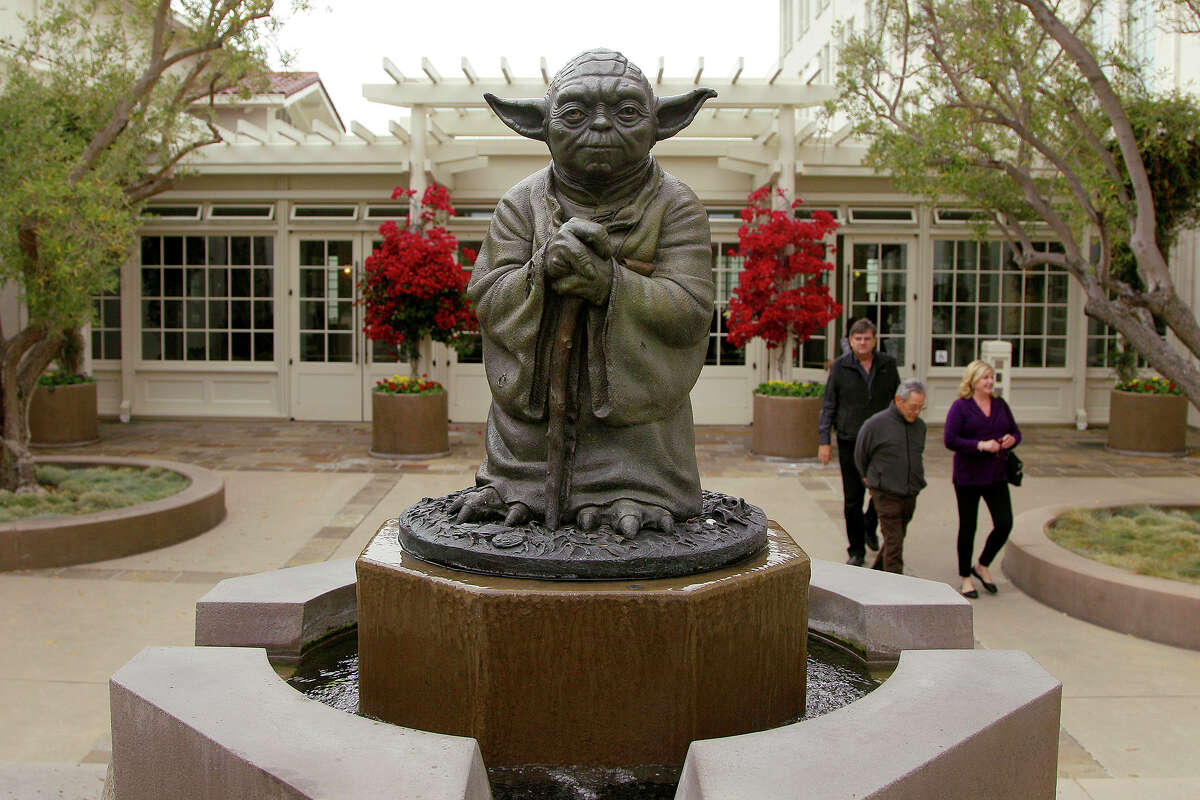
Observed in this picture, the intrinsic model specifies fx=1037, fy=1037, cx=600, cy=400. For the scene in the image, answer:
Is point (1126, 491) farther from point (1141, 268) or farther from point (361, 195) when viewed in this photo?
point (361, 195)

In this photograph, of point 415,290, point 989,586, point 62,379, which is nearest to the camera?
point 989,586

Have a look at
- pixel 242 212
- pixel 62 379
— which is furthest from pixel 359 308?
pixel 62 379

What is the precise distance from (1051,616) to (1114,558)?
0.65 meters

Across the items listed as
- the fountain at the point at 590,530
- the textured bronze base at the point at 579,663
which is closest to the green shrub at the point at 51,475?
the fountain at the point at 590,530

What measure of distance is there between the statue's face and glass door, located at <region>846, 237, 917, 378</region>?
10471mm

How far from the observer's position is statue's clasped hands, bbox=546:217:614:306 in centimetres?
280

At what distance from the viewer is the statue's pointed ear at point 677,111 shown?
3.17m

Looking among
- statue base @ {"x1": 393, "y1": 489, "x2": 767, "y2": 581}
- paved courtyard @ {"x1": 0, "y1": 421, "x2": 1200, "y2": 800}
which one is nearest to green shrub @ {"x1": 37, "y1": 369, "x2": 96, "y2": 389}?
paved courtyard @ {"x1": 0, "y1": 421, "x2": 1200, "y2": 800}

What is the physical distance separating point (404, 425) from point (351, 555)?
397cm

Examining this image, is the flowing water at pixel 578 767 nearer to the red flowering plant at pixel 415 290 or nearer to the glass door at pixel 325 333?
the red flowering plant at pixel 415 290

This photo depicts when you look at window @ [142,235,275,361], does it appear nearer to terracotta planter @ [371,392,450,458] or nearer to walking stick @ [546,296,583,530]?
terracotta planter @ [371,392,450,458]

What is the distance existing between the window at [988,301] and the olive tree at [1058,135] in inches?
126

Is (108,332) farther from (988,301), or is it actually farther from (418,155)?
(988,301)

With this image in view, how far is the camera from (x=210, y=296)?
13.3 meters
